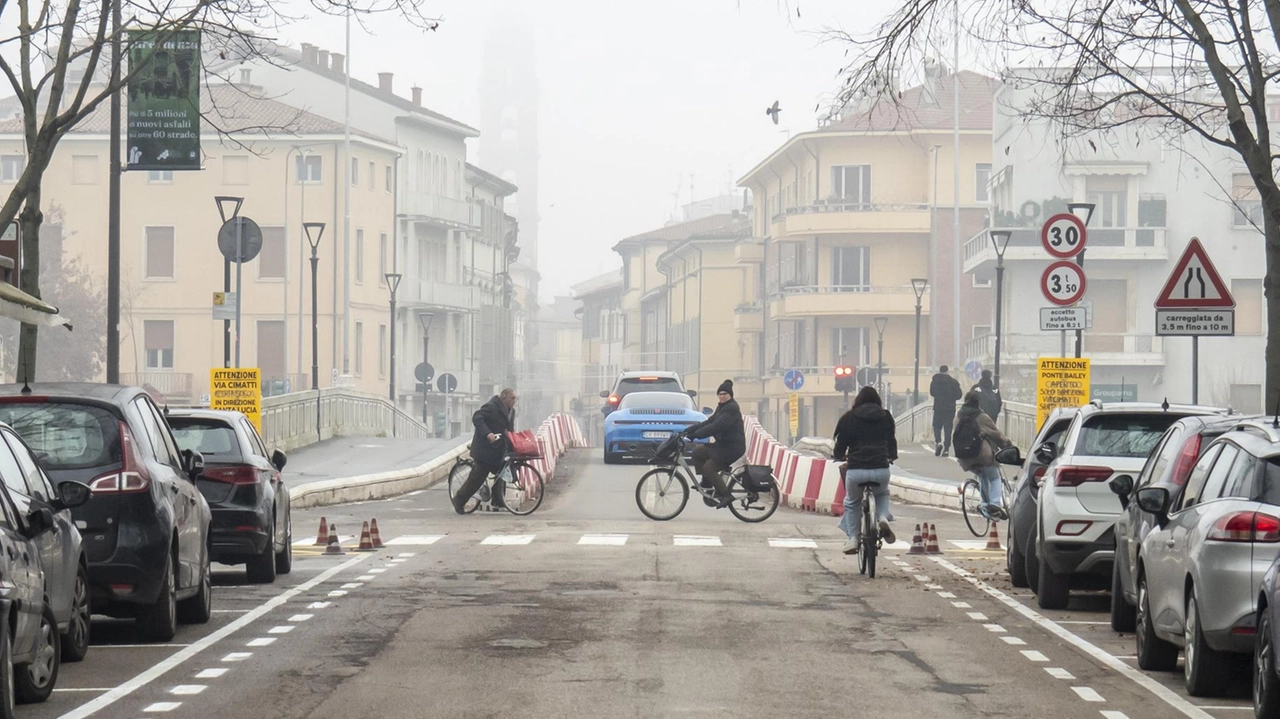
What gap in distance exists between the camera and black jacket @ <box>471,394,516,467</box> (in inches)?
1145

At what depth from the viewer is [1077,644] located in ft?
44.4

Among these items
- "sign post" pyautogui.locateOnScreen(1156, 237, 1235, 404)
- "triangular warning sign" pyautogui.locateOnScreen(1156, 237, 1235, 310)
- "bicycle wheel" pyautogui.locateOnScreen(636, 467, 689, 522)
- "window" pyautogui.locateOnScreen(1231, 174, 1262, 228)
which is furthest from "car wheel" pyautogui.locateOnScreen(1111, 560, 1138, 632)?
"window" pyautogui.locateOnScreen(1231, 174, 1262, 228)

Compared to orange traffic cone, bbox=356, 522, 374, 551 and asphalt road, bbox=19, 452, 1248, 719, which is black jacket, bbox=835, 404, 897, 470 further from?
orange traffic cone, bbox=356, 522, 374, 551

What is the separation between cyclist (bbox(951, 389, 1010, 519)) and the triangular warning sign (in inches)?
227

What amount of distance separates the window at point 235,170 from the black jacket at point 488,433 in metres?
62.4

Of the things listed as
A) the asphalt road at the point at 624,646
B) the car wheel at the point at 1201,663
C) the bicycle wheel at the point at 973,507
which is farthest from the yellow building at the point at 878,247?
the car wheel at the point at 1201,663

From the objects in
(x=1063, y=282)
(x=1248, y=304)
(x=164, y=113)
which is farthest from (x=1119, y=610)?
(x=1248, y=304)

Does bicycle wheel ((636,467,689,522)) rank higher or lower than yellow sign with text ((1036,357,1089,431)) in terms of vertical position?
lower

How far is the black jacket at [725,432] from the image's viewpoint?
27234 millimetres

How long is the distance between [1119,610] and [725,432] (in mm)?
13378

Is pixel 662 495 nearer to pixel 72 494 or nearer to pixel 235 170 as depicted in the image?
pixel 72 494

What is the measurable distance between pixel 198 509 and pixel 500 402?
1496cm

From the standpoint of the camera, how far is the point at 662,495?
28.0 m

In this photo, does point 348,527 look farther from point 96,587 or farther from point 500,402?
point 96,587
